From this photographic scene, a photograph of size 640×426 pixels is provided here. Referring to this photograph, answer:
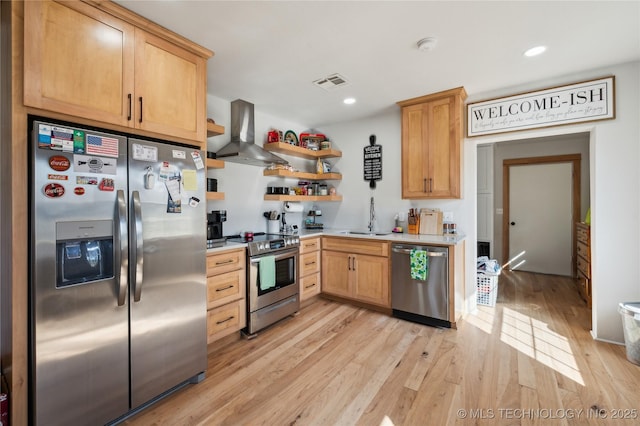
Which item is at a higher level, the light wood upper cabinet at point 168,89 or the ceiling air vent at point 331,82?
the ceiling air vent at point 331,82

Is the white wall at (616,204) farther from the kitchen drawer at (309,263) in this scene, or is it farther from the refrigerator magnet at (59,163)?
the refrigerator magnet at (59,163)

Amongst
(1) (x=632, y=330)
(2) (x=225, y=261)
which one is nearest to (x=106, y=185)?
(2) (x=225, y=261)

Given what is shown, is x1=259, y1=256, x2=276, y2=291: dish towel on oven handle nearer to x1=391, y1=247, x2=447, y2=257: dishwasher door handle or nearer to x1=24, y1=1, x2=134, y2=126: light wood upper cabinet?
x1=391, y1=247, x2=447, y2=257: dishwasher door handle

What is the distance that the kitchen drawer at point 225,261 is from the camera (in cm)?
241

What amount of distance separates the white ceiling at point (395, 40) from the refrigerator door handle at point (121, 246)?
124cm

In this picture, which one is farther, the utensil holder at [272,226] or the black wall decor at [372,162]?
the black wall decor at [372,162]

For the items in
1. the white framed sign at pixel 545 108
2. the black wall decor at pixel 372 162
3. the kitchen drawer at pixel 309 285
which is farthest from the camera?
the black wall decor at pixel 372 162

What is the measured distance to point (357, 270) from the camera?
3.47m

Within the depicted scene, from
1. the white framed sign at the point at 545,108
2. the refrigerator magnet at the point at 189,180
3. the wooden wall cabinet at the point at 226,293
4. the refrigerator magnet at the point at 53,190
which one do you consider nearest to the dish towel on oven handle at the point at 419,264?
the white framed sign at the point at 545,108

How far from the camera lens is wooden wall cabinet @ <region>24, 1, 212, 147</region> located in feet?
4.77

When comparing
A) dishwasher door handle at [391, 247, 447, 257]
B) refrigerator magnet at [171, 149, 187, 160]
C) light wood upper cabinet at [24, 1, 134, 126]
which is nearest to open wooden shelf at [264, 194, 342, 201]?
dishwasher door handle at [391, 247, 447, 257]

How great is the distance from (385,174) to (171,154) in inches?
110

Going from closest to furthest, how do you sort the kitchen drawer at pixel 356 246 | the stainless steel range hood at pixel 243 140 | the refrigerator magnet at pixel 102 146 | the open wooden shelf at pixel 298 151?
the refrigerator magnet at pixel 102 146
the stainless steel range hood at pixel 243 140
the kitchen drawer at pixel 356 246
the open wooden shelf at pixel 298 151

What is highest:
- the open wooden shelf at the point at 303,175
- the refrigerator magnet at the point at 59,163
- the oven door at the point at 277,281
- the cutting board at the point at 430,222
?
the open wooden shelf at the point at 303,175
